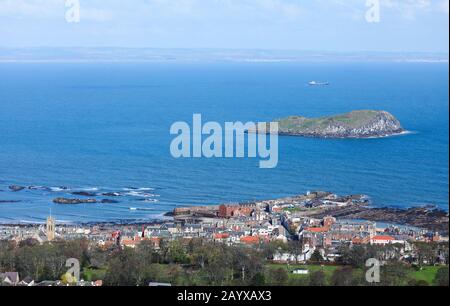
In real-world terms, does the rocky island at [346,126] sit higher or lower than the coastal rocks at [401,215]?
higher

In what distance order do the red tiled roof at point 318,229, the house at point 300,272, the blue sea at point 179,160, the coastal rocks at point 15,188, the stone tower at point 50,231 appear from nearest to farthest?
the house at point 300,272 → the stone tower at point 50,231 → the red tiled roof at point 318,229 → the blue sea at point 179,160 → the coastal rocks at point 15,188

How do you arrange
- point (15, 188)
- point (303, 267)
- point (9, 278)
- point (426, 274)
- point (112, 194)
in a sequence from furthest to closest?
point (15, 188)
point (112, 194)
point (303, 267)
point (426, 274)
point (9, 278)

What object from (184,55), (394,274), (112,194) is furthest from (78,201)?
(184,55)

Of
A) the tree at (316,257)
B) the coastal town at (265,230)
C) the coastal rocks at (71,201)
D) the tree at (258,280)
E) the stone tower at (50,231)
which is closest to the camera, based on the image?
the tree at (258,280)

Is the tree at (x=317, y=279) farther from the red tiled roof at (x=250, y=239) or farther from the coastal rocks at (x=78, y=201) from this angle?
the coastal rocks at (x=78, y=201)

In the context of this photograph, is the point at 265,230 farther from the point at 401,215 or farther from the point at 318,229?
the point at 401,215

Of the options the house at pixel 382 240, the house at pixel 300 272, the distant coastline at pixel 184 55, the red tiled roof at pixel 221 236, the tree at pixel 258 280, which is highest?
the distant coastline at pixel 184 55

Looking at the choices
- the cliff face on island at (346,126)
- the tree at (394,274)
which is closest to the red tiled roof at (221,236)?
the tree at (394,274)
